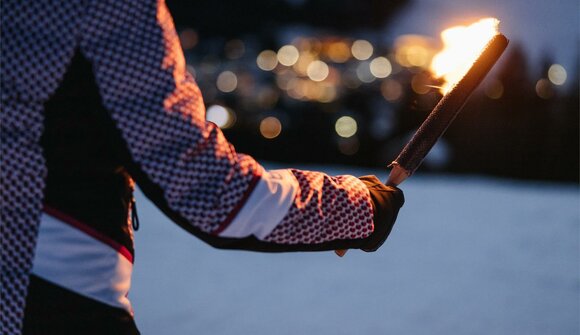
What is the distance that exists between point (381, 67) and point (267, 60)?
2.38 metres

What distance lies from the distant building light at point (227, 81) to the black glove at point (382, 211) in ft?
34.9

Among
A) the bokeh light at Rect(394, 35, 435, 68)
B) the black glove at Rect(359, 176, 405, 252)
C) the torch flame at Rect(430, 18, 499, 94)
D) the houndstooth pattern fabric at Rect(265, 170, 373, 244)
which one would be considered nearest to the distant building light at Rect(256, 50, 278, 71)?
the bokeh light at Rect(394, 35, 435, 68)

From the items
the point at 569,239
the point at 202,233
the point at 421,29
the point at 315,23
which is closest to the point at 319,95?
the point at 421,29

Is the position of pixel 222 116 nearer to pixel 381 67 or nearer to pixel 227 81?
pixel 227 81

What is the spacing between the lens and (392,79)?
38.2 ft

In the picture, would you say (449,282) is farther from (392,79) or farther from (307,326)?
(392,79)

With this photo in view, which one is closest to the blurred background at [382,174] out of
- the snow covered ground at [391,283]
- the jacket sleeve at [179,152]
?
the snow covered ground at [391,283]

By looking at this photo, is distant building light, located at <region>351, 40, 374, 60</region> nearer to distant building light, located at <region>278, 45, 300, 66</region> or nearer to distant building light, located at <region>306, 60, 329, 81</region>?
distant building light, located at <region>306, 60, 329, 81</region>

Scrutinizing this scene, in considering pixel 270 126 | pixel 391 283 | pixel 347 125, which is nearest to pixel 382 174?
pixel 347 125

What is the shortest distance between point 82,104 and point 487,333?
116 inches

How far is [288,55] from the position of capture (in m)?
13.5

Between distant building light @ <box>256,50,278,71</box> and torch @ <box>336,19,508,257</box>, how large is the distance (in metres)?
10.9

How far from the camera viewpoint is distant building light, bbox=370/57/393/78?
1180cm

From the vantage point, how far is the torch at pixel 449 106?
167cm
